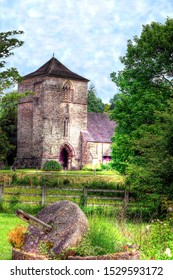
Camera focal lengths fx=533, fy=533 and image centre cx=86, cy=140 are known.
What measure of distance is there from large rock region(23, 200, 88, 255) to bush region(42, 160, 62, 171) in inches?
1976

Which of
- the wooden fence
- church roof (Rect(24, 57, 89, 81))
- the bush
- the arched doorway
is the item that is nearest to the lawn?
the wooden fence

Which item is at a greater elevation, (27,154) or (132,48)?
(132,48)

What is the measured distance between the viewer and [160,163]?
18719 millimetres

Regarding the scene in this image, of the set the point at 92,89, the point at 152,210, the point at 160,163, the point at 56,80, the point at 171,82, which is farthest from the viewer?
the point at 92,89

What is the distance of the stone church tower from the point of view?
65000mm

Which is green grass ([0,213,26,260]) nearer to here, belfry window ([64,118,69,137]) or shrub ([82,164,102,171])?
shrub ([82,164,102,171])

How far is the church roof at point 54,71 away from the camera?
215 feet

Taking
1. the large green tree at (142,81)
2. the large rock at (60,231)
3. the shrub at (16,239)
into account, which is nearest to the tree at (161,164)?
the large rock at (60,231)

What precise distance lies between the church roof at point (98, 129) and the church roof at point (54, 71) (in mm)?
7374

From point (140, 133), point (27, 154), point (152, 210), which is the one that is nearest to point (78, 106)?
point (27, 154)

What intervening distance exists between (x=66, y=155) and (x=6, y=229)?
166ft

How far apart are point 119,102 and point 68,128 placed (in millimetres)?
34405

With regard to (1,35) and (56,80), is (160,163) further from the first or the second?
(56,80)

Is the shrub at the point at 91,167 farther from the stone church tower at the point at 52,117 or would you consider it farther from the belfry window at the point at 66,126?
the belfry window at the point at 66,126
